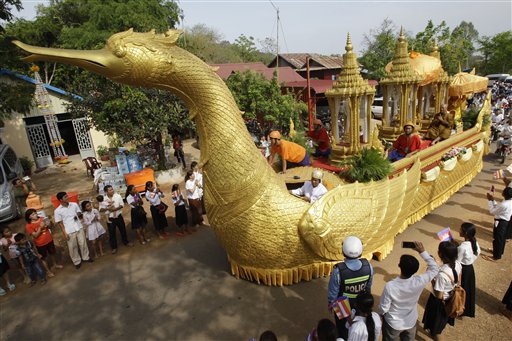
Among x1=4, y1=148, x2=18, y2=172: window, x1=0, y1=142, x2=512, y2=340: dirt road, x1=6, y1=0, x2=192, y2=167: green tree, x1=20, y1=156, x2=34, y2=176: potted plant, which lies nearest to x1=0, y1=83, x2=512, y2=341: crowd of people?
x1=0, y1=142, x2=512, y2=340: dirt road

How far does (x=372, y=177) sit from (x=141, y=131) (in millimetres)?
6395

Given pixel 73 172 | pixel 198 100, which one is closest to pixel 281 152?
pixel 198 100

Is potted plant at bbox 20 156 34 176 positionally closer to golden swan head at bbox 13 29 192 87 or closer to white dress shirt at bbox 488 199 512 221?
golden swan head at bbox 13 29 192 87

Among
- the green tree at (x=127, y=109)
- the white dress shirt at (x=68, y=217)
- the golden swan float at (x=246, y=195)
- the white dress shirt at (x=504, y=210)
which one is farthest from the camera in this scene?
the green tree at (x=127, y=109)

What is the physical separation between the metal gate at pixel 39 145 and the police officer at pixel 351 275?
14.0 m

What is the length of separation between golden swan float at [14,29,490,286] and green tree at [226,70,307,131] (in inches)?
326

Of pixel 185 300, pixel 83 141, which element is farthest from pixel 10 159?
pixel 185 300

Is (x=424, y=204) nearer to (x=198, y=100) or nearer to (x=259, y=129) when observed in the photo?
(x=198, y=100)

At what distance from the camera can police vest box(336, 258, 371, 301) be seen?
2.43 metres

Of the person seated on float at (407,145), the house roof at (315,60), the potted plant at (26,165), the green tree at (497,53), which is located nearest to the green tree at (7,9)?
the potted plant at (26,165)

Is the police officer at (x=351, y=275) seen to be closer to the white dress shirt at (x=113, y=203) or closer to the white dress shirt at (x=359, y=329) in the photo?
the white dress shirt at (x=359, y=329)

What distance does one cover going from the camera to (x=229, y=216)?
3.59m

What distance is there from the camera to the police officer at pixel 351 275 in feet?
7.96

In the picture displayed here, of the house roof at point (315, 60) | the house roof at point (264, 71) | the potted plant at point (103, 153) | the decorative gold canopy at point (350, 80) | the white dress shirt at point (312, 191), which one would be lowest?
the potted plant at point (103, 153)
